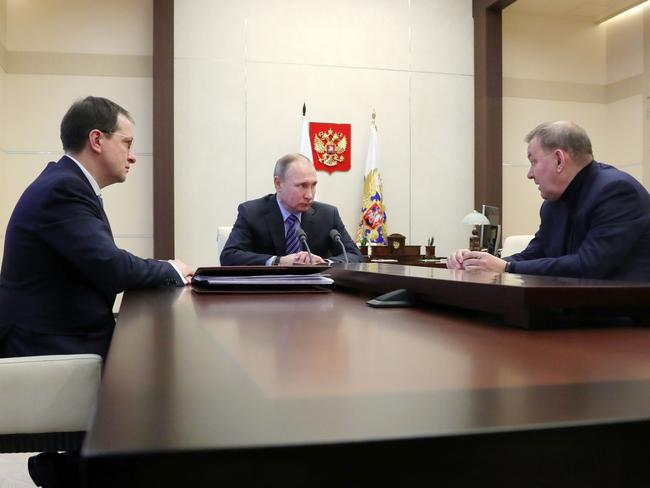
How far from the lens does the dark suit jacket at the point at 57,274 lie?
6.21 feet

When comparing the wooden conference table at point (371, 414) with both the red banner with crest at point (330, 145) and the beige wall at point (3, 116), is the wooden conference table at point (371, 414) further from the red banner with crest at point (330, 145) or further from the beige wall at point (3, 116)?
the beige wall at point (3, 116)

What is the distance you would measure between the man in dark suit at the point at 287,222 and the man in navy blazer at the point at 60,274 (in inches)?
65.3

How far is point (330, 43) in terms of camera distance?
283 inches

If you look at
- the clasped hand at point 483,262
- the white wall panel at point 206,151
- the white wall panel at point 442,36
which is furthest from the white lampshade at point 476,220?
the clasped hand at point 483,262

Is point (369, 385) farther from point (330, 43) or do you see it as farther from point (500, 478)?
point (330, 43)

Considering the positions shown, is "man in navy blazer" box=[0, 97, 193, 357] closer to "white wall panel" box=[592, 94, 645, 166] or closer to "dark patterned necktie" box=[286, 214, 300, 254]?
"dark patterned necktie" box=[286, 214, 300, 254]

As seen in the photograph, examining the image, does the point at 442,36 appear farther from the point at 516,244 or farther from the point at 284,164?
the point at 284,164

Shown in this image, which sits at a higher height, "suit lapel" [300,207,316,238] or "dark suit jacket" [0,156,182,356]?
"suit lapel" [300,207,316,238]

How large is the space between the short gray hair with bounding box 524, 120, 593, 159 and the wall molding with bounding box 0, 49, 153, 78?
17.1ft

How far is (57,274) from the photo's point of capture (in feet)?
6.46

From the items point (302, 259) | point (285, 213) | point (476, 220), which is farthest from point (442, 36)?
point (302, 259)

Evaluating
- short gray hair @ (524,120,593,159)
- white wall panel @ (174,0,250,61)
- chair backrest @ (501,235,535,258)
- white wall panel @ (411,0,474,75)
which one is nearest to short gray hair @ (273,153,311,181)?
chair backrest @ (501,235,535,258)

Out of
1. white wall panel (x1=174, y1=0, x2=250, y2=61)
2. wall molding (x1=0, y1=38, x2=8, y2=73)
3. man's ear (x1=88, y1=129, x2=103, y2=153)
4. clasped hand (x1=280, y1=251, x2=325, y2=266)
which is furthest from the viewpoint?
white wall panel (x1=174, y1=0, x2=250, y2=61)

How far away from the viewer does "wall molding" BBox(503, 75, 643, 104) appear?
25.9 ft
